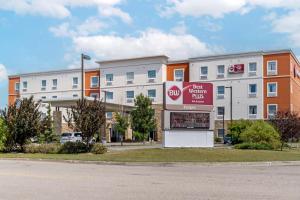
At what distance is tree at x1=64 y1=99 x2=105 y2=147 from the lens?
33344 millimetres

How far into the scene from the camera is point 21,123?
3631 centimetres

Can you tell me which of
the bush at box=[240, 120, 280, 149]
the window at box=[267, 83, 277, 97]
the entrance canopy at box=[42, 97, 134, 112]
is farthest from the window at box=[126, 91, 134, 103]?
the bush at box=[240, 120, 280, 149]

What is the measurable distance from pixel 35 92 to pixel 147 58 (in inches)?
1047

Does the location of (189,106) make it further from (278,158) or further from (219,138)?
(219,138)

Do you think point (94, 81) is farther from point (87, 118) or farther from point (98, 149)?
point (98, 149)

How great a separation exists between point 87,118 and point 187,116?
7.13 metres

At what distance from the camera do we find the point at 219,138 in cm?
7269

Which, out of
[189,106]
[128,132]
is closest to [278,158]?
[189,106]

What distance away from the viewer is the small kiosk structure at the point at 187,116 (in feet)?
111

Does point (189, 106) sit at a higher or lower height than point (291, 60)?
lower

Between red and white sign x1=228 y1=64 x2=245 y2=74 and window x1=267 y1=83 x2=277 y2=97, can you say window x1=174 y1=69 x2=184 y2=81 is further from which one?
window x1=267 y1=83 x2=277 y2=97

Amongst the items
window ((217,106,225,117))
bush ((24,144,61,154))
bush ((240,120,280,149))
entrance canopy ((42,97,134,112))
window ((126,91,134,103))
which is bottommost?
bush ((24,144,61,154))

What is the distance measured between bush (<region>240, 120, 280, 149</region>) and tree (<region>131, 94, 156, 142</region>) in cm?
2986

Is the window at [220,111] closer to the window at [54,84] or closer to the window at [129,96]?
the window at [129,96]
